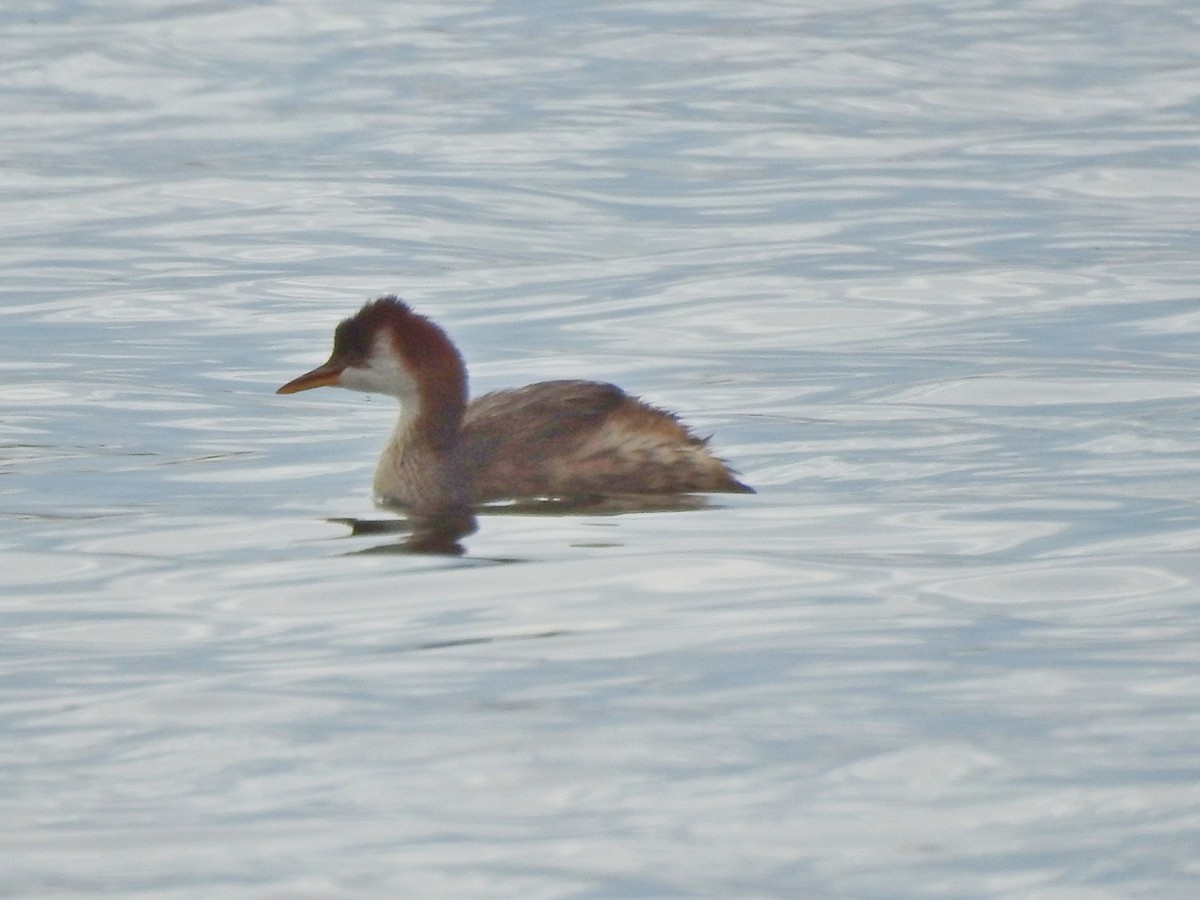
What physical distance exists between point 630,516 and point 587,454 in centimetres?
43

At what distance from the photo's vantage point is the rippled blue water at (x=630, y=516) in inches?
230

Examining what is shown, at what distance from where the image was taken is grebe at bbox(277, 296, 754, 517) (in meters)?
9.34

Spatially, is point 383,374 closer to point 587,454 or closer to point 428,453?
point 428,453

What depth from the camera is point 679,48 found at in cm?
2509

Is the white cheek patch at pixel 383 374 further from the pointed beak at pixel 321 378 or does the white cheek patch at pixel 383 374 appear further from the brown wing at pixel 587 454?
the brown wing at pixel 587 454

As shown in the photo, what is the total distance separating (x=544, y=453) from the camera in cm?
935

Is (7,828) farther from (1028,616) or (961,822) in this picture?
(1028,616)

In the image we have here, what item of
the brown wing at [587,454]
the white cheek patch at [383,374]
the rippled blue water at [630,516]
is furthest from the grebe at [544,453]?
the rippled blue water at [630,516]

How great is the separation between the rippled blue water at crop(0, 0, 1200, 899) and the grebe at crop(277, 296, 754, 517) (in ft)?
0.77

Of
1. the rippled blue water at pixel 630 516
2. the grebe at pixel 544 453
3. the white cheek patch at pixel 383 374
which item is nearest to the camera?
the rippled blue water at pixel 630 516

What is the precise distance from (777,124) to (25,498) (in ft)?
40.1

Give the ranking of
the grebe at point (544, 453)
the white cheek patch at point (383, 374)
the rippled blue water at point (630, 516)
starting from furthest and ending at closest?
the white cheek patch at point (383, 374) → the grebe at point (544, 453) → the rippled blue water at point (630, 516)

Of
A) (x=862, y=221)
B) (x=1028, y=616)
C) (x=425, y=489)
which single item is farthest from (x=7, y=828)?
(x=862, y=221)

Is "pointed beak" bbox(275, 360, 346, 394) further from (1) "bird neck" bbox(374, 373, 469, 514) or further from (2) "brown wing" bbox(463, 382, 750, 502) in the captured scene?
(2) "brown wing" bbox(463, 382, 750, 502)
